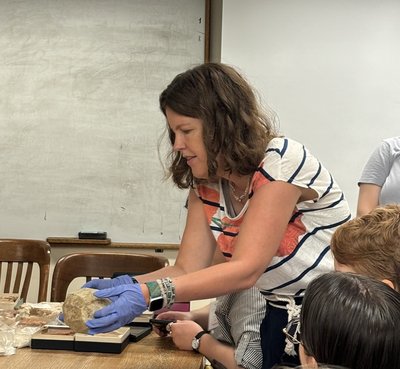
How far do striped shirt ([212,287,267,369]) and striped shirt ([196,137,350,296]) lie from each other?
0.05 m

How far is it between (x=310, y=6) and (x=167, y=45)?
782 mm

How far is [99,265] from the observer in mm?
2418

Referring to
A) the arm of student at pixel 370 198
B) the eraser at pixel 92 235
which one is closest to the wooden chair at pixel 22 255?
the eraser at pixel 92 235

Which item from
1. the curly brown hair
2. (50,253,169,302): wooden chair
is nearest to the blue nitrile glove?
the curly brown hair

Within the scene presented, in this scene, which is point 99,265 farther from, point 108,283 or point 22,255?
point 108,283

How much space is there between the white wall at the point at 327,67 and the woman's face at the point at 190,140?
155cm

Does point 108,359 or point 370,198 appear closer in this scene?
point 108,359

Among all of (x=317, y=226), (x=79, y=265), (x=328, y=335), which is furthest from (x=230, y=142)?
(x=79, y=265)

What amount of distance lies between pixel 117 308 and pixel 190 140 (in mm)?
493

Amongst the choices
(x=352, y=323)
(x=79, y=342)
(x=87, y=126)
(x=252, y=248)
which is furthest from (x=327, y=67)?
(x=352, y=323)

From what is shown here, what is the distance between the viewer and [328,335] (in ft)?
2.96

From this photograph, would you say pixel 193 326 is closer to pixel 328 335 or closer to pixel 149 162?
pixel 328 335

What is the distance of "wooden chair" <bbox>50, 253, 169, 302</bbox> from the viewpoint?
235cm

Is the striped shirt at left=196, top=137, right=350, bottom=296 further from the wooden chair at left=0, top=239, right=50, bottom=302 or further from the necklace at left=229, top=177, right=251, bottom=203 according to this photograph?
the wooden chair at left=0, top=239, right=50, bottom=302
